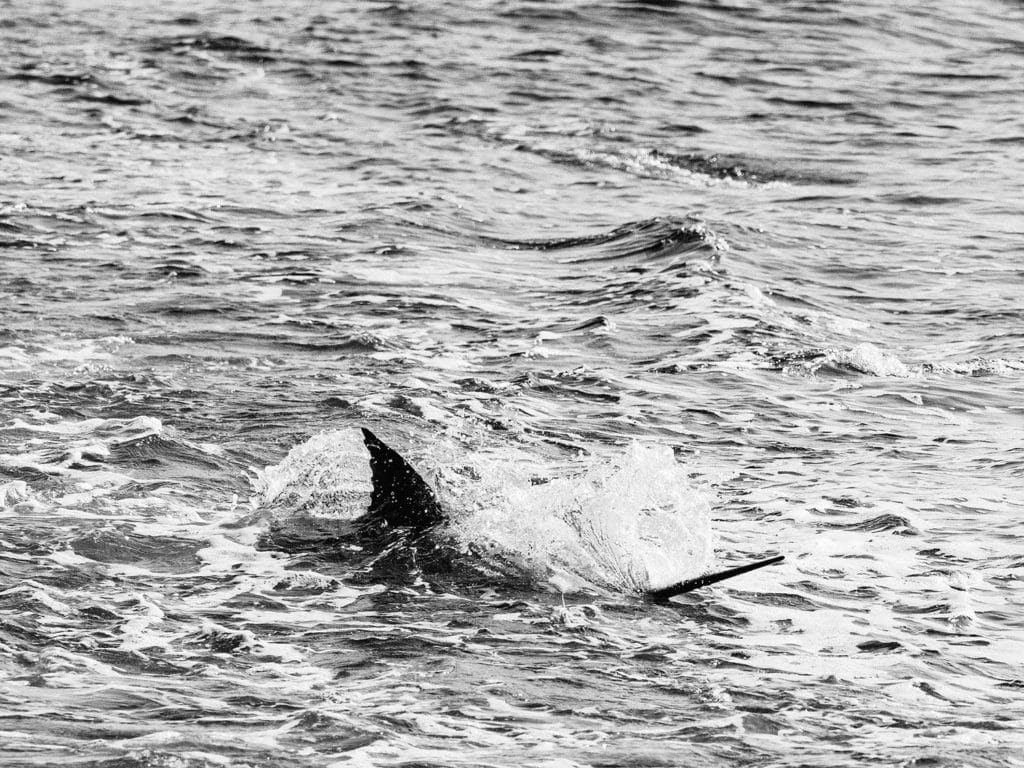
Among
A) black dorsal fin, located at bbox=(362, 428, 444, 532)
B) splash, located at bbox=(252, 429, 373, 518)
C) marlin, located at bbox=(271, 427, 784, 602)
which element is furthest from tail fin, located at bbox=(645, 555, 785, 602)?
splash, located at bbox=(252, 429, 373, 518)

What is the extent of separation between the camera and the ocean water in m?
7.99

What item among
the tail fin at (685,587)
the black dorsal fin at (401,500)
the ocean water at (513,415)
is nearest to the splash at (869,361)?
the ocean water at (513,415)

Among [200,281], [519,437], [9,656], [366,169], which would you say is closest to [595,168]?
[366,169]

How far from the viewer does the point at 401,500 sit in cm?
1076

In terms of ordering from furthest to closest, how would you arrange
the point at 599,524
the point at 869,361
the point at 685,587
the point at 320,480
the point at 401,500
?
1. the point at 869,361
2. the point at 320,480
3. the point at 401,500
4. the point at 599,524
5. the point at 685,587

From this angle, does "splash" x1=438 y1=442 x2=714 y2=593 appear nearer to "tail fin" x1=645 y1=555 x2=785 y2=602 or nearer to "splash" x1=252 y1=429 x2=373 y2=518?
"tail fin" x1=645 y1=555 x2=785 y2=602

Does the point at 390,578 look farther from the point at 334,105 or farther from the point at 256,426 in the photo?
the point at 334,105

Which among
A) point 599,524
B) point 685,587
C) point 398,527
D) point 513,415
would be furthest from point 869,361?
point 398,527

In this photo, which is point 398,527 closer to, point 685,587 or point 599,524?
point 599,524

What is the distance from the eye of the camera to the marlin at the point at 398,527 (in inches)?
395

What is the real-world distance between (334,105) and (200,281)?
36.3ft

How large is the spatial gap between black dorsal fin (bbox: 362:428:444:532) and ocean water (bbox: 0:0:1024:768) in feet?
0.77

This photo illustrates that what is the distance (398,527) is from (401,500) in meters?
0.23

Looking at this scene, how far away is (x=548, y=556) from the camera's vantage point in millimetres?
10125
